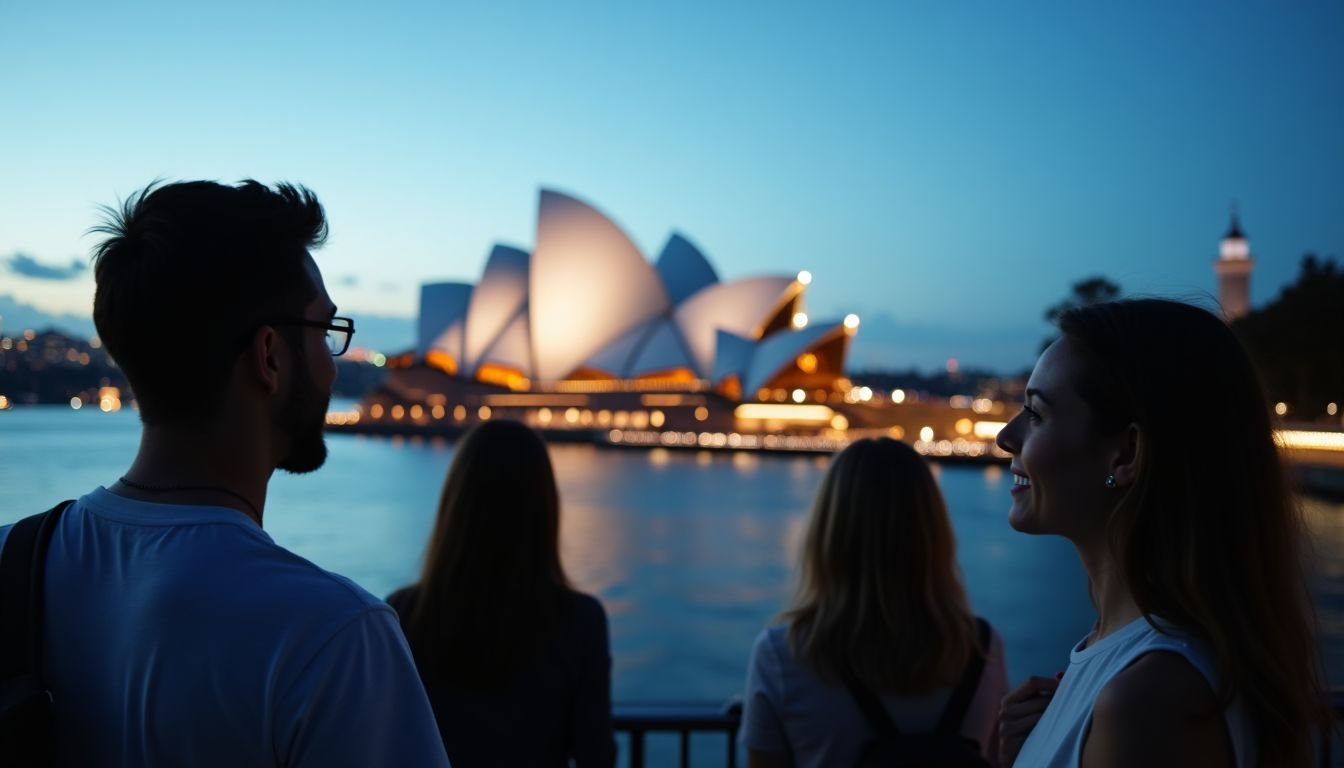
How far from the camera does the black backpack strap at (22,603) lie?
729 millimetres

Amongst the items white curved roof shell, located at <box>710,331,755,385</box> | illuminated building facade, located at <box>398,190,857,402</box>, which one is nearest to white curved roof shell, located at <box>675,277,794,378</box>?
illuminated building facade, located at <box>398,190,857,402</box>

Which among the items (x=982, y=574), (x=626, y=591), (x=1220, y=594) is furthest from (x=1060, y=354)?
(x=982, y=574)

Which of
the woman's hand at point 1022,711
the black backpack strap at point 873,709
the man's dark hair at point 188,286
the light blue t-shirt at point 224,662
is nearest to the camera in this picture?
the light blue t-shirt at point 224,662

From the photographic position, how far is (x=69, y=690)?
2.43ft

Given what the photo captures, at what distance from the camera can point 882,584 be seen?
1458 millimetres

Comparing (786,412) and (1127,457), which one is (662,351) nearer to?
(786,412)

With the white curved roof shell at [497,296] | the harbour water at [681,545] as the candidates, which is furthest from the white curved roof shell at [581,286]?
the harbour water at [681,545]

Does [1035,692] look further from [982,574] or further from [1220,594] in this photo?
[982,574]

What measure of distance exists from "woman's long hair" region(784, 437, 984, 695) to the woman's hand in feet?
1.35

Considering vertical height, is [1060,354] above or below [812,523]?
above

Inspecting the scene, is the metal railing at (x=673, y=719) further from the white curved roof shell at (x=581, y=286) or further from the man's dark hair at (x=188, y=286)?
the white curved roof shell at (x=581, y=286)

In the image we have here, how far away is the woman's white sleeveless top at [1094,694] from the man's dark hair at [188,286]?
71 centimetres

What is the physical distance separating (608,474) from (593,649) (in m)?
23.7

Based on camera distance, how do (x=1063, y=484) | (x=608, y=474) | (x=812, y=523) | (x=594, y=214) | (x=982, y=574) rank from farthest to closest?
(x=594, y=214), (x=608, y=474), (x=982, y=574), (x=812, y=523), (x=1063, y=484)
